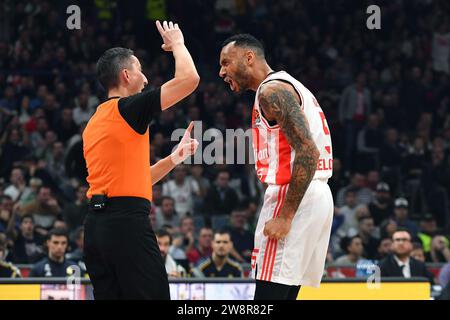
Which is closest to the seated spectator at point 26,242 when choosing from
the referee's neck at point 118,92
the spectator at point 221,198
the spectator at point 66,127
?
the spectator at point 221,198

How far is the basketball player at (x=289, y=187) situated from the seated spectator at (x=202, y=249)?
6296 millimetres

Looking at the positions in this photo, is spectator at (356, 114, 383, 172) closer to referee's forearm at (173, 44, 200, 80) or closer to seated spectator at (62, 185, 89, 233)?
Result: seated spectator at (62, 185, 89, 233)

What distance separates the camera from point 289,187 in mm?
5445

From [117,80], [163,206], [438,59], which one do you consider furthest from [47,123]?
[117,80]

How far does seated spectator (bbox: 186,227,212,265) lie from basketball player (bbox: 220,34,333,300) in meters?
6.30

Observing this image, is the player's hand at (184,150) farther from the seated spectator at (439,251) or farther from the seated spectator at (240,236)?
the seated spectator at (439,251)

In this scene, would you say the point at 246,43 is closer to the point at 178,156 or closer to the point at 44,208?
the point at 178,156

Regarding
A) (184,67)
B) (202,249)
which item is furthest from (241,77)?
(202,249)

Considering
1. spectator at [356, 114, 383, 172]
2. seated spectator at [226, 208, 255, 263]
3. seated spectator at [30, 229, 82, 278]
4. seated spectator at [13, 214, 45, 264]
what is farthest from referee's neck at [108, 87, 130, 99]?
spectator at [356, 114, 383, 172]

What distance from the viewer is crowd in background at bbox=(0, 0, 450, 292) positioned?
42.1ft

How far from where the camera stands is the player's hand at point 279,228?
544 cm

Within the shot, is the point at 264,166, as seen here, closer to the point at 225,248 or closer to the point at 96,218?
the point at 96,218

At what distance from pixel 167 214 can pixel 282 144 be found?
770 centimetres

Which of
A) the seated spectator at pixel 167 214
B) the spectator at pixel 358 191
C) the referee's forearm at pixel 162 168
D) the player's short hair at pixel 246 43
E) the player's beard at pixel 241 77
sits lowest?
the seated spectator at pixel 167 214
